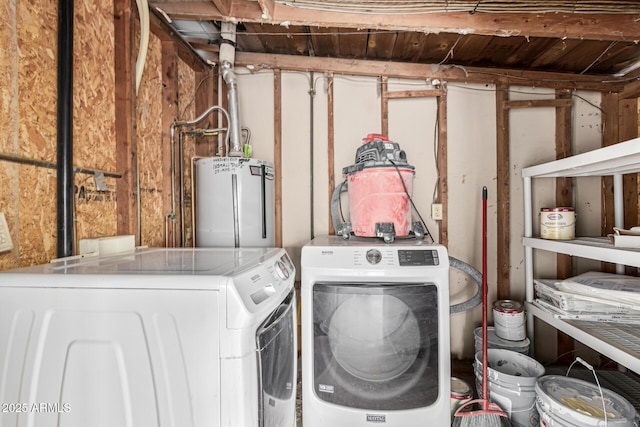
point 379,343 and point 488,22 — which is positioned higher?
point 488,22

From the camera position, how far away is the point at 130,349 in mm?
740

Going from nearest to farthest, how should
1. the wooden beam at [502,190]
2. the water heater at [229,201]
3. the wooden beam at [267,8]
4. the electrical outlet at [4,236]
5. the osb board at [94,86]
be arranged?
the electrical outlet at [4,236], the osb board at [94,86], the wooden beam at [267,8], the water heater at [229,201], the wooden beam at [502,190]

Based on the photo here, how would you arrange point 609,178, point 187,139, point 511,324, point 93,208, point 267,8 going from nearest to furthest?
1. point 93,208
2. point 267,8
3. point 511,324
4. point 187,139
5. point 609,178

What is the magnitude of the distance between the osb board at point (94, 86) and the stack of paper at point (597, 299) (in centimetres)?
243

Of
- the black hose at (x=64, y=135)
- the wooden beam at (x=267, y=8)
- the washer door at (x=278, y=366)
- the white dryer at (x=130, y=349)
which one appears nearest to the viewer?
the white dryer at (x=130, y=349)

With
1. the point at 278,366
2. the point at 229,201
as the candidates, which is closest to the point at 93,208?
the point at 229,201

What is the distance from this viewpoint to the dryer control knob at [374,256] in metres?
1.43

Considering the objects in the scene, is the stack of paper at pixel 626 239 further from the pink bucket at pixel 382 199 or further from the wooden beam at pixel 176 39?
the wooden beam at pixel 176 39

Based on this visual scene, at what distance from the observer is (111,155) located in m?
1.46

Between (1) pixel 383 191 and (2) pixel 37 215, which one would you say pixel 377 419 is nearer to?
(1) pixel 383 191

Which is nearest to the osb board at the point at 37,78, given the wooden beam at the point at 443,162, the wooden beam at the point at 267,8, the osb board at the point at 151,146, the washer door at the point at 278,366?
the osb board at the point at 151,146

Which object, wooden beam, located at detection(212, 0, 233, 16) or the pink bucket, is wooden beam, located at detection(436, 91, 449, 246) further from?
wooden beam, located at detection(212, 0, 233, 16)

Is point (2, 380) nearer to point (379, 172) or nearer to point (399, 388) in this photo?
point (399, 388)

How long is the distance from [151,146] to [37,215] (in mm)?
745
